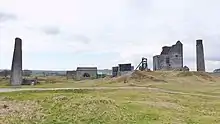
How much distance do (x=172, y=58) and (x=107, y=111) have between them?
1729 inches

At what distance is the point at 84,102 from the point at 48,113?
124 inches

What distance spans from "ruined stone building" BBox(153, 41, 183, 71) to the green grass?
35.1m

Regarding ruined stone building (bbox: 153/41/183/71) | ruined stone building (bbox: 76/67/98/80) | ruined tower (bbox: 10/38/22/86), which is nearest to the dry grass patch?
ruined tower (bbox: 10/38/22/86)

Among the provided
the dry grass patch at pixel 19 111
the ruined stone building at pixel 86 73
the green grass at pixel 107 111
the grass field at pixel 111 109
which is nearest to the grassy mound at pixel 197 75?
the grass field at pixel 111 109

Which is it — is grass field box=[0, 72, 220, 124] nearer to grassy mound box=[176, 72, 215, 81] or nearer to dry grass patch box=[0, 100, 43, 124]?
dry grass patch box=[0, 100, 43, 124]

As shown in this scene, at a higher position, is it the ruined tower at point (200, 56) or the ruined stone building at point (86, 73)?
the ruined tower at point (200, 56)

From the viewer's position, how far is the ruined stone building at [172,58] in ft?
212

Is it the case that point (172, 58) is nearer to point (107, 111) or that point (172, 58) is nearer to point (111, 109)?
point (111, 109)

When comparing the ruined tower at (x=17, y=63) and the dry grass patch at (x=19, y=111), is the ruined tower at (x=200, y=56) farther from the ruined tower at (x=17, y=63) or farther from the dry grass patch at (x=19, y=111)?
the dry grass patch at (x=19, y=111)

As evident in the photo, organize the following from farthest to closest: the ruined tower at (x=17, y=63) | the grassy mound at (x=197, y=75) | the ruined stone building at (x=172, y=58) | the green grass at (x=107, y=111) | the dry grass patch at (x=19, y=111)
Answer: the ruined stone building at (x=172, y=58) < the grassy mound at (x=197, y=75) < the ruined tower at (x=17, y=63) < the green grass at (x=107, y=111) < the dry grass patch at (x=19, y=111)

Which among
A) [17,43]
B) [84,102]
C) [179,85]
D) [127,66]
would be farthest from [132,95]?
[127,66]

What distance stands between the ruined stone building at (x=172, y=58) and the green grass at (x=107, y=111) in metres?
35.1

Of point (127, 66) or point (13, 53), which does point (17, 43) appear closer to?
point (13, 53)

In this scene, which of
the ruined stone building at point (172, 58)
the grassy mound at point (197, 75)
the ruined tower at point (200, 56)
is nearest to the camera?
the grassy mound at point (197, 75)
